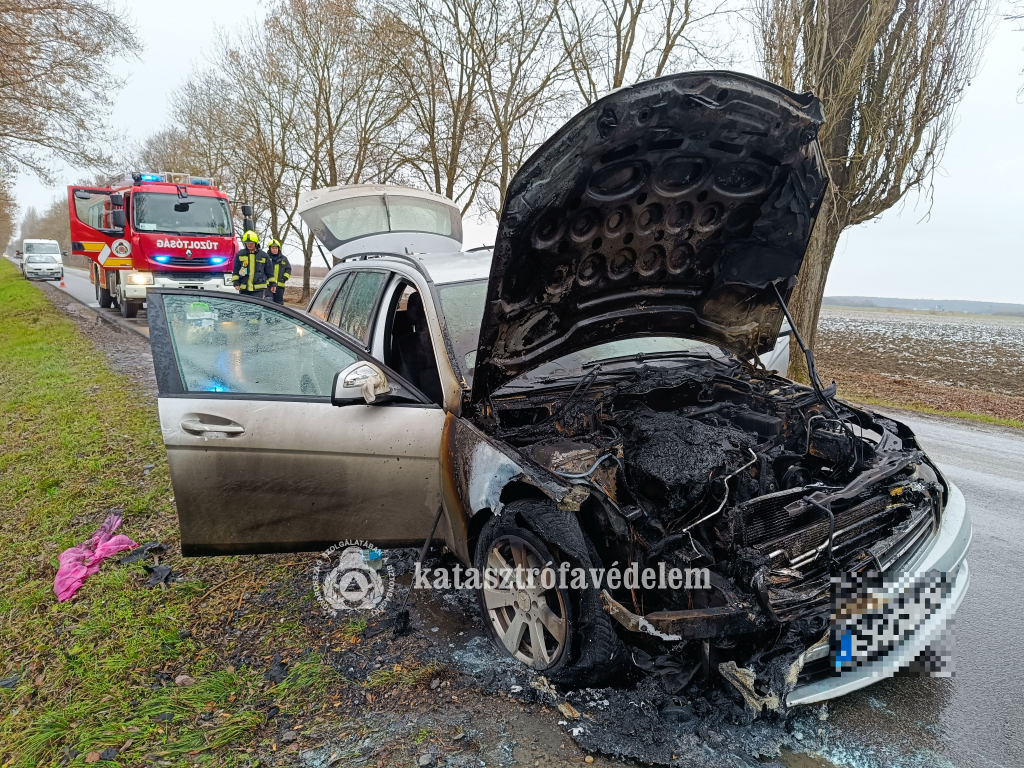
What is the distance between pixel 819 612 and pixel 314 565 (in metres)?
2.68

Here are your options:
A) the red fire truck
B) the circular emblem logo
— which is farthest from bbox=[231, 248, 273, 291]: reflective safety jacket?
the circular emblem logo

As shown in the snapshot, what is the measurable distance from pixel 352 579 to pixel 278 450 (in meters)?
0.96

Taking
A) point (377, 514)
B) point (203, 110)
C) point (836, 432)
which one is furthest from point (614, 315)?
A: point (203, 110)

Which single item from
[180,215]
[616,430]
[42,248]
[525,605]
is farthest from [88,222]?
[42,248]

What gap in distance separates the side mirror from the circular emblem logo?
0.77m

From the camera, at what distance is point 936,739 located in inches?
91.7

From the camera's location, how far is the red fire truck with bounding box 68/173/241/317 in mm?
13453

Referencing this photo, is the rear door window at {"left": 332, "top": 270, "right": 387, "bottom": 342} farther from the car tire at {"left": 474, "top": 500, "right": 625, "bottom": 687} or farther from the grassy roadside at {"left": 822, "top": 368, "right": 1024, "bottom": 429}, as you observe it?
the grassy roadside at {"left": 822, "top": 368, "right": 1024, "bottom": 429}

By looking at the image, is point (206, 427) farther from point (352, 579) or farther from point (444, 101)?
point (444, 101)

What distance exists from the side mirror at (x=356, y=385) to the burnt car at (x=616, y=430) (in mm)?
10

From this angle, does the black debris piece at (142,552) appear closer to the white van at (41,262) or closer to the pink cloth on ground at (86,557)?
the pink cloth on ground at (86,557)

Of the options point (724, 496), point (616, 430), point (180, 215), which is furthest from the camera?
point (180, 215)

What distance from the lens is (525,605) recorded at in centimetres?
259

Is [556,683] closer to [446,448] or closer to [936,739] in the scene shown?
[446,448]
